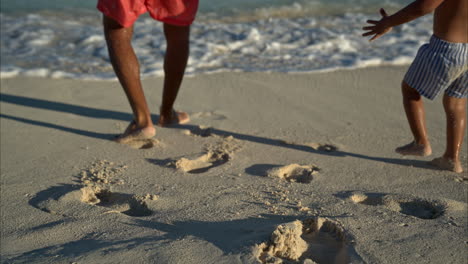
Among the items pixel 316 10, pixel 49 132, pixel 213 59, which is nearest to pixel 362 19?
pixel 316 10

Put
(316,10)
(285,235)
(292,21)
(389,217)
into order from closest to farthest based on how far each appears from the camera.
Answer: (285,235)
(389,217)
(292,21)
(316,10)

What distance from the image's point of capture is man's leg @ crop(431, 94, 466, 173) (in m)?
2.77

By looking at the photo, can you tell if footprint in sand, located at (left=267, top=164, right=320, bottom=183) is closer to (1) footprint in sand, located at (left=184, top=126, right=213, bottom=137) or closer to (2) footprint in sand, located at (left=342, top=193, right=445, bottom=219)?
(2) footprint in sand, located at (left=342, top=193, right=445, bottom=219)

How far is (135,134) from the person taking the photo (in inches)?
120

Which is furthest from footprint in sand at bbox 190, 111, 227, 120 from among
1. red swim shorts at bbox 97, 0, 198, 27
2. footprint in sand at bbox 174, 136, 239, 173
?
red swim shorts at bbox 97, 0, 198, 27

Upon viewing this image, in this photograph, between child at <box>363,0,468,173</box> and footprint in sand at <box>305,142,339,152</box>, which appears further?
footprint in sand at <box>305,142,339,152</box>

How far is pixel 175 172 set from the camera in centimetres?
274

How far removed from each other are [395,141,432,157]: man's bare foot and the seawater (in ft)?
5.44

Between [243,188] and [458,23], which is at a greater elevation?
[458,23]

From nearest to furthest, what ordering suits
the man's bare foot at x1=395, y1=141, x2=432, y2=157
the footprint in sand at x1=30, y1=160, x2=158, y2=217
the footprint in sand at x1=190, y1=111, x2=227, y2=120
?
the footprint in sand at x1=30, y1=160, x2=158, y2=217 → the man's bare foot at x1=395, y1=141, x2=432, y2=157 → the footprint in sand at x1=190, y1=111, x2=227, y2=120

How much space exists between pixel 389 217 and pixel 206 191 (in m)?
0.86

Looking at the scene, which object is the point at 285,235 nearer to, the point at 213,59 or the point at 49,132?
the point at 49,132

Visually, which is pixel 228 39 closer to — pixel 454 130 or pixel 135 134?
pixel 135 134

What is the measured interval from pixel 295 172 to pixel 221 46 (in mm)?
2877
